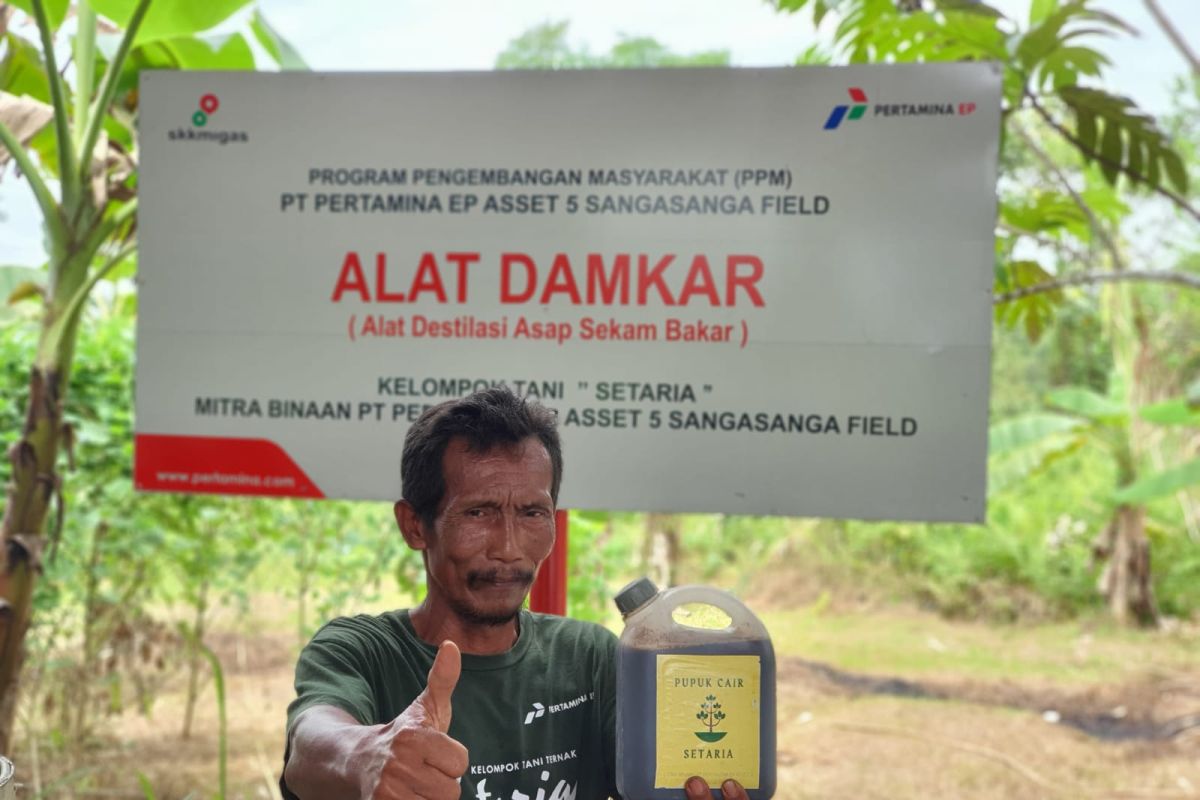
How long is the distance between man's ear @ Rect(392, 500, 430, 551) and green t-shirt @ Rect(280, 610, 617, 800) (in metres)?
0.13

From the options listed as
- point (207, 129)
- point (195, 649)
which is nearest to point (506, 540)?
point (207, 129)

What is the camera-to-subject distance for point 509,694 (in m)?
1.81

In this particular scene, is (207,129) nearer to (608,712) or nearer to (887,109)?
(887,109)

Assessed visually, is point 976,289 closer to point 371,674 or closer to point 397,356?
point 397,356

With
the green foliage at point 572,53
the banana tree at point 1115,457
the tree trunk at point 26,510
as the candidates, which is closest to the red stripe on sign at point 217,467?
the tree trunk at point 26,510

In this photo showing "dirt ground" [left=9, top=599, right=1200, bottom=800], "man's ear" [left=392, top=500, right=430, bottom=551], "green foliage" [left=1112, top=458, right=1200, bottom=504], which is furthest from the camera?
"green foliage" [left=1112, top=458, right=1200, bottom=504]

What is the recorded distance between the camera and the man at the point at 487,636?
175 centimetres

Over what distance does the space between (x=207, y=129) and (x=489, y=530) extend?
1.66m

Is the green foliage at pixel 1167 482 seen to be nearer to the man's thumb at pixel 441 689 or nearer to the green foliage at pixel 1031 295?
the green foliage at pixel 1031 295

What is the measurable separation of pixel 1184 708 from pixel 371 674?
815 centimetres

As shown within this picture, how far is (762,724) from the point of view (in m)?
1.64

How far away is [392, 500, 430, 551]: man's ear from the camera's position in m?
1.85

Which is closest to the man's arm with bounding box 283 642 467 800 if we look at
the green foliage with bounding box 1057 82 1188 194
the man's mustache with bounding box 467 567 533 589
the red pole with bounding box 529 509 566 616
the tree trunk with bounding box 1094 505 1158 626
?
the man's mustache with bounding box 467 567 533 589

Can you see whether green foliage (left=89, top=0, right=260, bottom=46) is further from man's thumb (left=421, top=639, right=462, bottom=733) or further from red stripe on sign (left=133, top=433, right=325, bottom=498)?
man's thumb (left=421, top=639, right=462, bottom=733)
